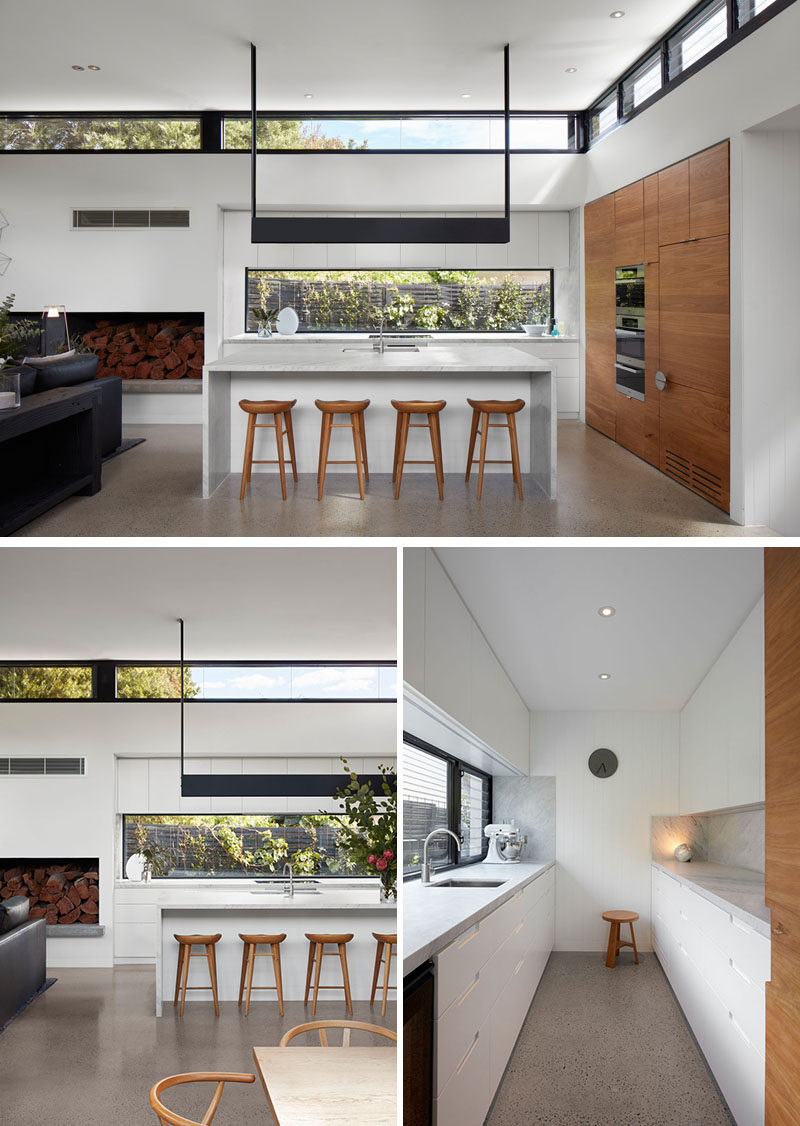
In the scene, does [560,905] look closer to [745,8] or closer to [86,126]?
[745,8]

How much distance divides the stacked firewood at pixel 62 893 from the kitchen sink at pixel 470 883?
7304 mm

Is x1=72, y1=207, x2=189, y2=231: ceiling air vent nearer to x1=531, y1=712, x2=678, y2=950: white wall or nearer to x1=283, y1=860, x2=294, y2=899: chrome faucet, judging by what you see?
x1=283, y1=860, x2=294, y2=899: chrome faucet

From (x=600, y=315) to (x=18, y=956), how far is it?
682cm

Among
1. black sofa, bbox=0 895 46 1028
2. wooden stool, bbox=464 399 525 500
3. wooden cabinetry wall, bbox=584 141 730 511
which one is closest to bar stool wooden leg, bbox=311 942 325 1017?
black sofa, bbox=0 895 46 1028

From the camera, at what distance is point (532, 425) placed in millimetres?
7195

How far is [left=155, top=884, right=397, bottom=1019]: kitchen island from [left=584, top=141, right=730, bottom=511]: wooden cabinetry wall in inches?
166

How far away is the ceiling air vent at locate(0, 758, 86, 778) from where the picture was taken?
920 cm

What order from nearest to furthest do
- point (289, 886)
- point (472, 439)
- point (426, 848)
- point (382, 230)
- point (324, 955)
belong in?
1. point (426, 848)
2. point (472, 439)
3. point (382, 230)
4. point (324, 955)
5. point (289, 886)

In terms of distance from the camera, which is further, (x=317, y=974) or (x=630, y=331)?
(x=630, y=331)

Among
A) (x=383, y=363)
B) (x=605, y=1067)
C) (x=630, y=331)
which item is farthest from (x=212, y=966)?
(x=605, y=1067)

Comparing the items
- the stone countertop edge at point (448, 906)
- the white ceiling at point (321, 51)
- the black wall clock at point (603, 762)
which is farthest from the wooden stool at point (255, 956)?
the white ceiling at point (321, 51)

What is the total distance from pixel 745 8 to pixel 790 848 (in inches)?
195

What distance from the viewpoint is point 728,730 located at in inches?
106

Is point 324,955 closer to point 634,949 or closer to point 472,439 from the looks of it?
point 472,439
